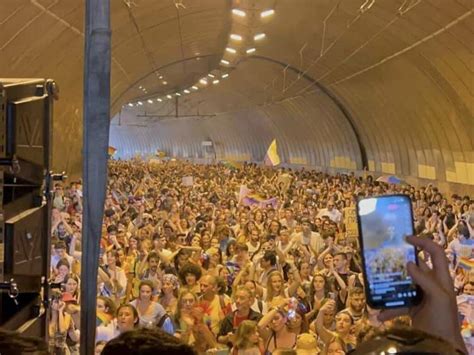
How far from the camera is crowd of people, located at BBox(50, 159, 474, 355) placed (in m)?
8.39

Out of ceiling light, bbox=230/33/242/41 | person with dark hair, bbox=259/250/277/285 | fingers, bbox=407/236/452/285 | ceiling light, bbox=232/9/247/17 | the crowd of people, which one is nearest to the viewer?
fingers, bbox=407/236/452/285

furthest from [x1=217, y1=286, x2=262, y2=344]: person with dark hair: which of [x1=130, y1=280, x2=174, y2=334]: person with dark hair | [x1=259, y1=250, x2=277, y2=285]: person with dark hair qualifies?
[x1=259, y1=250, x2=277, y2=285]: person with dark hair

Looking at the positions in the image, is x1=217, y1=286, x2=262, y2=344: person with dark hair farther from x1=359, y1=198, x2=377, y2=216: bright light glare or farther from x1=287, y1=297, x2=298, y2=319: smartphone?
x1=359, y1=198, x2=377, y2=216: bright light glare

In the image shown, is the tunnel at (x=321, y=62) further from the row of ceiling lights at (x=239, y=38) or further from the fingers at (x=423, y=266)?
the fingers at (x=423, y=266)

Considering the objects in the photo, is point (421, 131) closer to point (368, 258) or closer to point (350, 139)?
point (350, 139)

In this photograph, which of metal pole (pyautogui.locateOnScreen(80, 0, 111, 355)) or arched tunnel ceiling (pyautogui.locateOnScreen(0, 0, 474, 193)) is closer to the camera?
metal pole (pyautogui.locateOnScreen(80, 0, 111, 355))

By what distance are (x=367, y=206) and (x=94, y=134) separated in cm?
138

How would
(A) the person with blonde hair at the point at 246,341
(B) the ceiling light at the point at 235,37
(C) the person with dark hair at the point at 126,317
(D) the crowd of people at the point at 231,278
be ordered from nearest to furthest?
1. (A) the person with blonde hair at the point at 246,341
2. (C) the person with dark hair at the point at 126,317
3. (D) the crowd of people at the point at 231,278
4. (B) the ceiling light at the point at 235,37

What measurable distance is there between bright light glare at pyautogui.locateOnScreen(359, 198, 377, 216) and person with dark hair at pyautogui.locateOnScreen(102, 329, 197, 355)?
34.6 inches


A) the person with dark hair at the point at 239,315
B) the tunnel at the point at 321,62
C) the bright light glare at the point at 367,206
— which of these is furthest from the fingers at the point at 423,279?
the tunnel at the point at 321,62

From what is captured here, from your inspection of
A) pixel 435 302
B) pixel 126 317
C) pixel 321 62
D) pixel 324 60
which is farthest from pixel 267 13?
pixel 435 302

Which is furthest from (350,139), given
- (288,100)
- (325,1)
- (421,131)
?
(325,1)

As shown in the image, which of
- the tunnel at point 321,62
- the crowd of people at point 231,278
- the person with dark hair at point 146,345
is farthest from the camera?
the tunnel at point 321,62

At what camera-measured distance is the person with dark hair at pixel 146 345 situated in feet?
7.79
